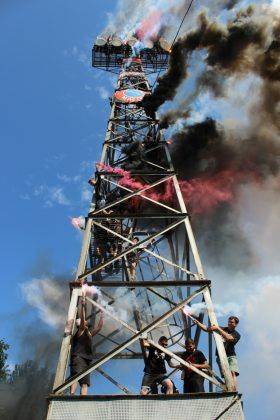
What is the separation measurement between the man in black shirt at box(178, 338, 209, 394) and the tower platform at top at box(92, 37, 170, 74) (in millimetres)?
17388

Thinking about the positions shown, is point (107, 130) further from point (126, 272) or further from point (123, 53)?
point (123, 53)

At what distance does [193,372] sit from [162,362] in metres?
1.00

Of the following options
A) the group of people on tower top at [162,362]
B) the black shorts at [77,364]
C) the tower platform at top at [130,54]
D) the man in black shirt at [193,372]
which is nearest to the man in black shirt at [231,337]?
the group of people on tower top at [162,362]

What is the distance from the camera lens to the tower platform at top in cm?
2195

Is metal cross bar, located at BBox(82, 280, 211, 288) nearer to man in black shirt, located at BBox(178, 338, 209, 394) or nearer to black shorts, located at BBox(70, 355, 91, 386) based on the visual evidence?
man in black shirt, located at BBox(178, 338, 209, 394)

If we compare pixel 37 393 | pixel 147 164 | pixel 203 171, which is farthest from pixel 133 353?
pixel 37 393

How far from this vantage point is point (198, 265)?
836cm

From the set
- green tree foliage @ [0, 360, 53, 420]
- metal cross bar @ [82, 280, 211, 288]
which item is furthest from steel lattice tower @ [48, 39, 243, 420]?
green tree foliage @ [0, 360, 53, 420]

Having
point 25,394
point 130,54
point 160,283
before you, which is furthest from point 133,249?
point 25,394

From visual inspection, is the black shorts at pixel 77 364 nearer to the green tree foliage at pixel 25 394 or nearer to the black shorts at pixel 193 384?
the black shorts at pixel 193 384

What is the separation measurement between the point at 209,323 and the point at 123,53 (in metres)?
18.2

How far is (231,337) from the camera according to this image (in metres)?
7.55

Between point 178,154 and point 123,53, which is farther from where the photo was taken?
point 123,53

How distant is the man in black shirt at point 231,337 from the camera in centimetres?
722
